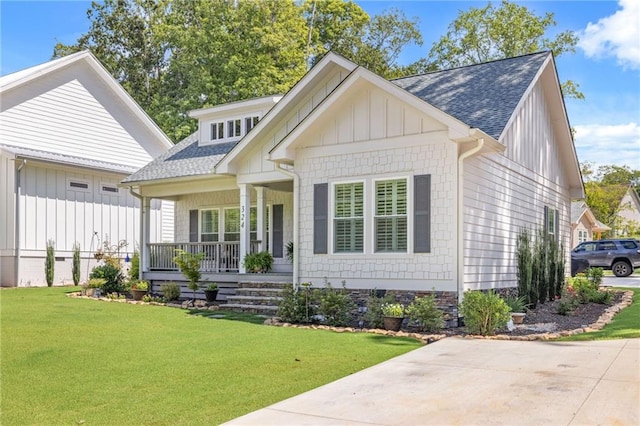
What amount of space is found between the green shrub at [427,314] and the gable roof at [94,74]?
1578 centimetres

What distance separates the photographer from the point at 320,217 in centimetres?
1248

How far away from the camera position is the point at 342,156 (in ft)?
40.4

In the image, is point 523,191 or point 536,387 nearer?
point 536,387

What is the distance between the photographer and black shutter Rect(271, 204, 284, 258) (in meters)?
17.0

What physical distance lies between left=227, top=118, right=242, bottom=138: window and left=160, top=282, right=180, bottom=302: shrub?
5546mm

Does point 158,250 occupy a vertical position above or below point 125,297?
above

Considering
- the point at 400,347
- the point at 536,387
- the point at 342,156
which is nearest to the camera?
the point at 536,387

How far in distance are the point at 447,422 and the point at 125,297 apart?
12993 millimetres

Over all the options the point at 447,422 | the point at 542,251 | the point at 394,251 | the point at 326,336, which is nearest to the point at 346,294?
the point at 394,251

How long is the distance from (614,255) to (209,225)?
18895 millimetres

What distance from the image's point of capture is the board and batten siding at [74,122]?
19.7m

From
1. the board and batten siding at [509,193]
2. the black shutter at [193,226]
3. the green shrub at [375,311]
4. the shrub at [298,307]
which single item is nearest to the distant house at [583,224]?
the board and batten siding at [509,193]

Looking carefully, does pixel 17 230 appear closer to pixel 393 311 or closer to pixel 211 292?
pixel 211 292

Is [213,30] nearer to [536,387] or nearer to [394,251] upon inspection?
[394,251]
